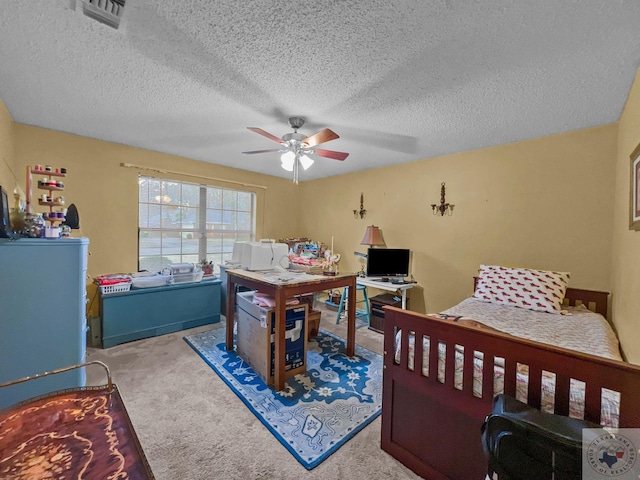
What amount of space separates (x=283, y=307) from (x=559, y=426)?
1613mm

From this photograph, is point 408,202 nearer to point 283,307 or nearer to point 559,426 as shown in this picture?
point 283,307

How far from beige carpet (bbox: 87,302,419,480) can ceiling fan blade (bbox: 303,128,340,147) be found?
6.78 feet

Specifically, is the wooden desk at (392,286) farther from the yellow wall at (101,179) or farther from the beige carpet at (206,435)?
the yellow wall at (101,179)

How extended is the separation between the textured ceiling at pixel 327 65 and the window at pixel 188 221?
1.14 metres

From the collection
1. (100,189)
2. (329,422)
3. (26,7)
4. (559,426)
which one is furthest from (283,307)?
(100,189)

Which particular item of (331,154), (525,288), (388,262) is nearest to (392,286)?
(388,262)

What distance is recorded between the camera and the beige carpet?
139 centimetres

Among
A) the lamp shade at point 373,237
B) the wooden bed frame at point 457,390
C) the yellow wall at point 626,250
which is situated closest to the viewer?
the wooden bed frame at point 457,390

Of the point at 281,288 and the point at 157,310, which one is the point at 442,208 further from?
the point at 157,310

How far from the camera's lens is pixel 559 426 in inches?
32.9

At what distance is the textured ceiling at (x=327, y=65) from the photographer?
1.20 m

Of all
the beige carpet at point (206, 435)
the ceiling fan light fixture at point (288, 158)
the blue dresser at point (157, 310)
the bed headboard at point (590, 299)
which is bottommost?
the beige carpet at point (206, 435)

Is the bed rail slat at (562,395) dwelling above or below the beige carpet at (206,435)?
above

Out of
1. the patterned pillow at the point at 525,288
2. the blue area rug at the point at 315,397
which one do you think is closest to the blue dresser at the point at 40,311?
the blue area rug at the point at 315,397
